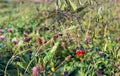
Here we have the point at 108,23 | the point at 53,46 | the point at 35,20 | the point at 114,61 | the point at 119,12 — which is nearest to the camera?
the point at 114,61

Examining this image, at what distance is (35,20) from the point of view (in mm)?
4613

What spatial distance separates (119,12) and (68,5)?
132 centimetres

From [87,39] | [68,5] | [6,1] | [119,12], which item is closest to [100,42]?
[87,39]

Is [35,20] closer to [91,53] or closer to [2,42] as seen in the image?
[2,42]

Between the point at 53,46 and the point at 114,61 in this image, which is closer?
the point at 114,61

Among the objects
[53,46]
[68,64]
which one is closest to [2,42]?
[53,46]

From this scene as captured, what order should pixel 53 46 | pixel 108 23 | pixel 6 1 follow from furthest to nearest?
pixel 6 1 < pixel 108 23 < pixel 53 46

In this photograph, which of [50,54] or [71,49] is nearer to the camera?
[50,54]

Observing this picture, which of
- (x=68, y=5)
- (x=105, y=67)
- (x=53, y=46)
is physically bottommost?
(x=105, y=67)

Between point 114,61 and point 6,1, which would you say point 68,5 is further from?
point 6,1

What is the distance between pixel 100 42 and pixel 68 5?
613mm

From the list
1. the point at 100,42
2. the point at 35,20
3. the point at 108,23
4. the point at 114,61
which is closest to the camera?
the point at 114,61

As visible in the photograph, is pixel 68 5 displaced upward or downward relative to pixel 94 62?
upward

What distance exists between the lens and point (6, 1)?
1059cm
